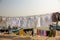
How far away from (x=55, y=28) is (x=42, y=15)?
39 cm

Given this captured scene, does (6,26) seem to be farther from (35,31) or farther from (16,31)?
(35,31)

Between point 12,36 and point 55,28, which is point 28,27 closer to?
point 12,36

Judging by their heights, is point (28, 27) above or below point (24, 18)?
below

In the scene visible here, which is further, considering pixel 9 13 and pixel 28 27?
pixel 9 13

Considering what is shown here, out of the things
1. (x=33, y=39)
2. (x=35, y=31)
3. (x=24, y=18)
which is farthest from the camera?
(x=24, y=18)

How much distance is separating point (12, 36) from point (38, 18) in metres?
0.63

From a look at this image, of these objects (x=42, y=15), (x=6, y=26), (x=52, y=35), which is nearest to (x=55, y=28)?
(x=52, y=35)

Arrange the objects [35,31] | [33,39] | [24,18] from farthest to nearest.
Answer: [24,18]
[35,31]
[33,39]

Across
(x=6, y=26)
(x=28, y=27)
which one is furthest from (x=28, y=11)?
(x=6, y=26)

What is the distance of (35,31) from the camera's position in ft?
8.34

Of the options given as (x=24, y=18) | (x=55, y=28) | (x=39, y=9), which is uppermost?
(x=39, y=9)

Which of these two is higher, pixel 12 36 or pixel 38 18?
pixel 38 18

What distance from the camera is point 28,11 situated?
274 cm

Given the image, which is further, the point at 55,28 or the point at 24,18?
the point at 24,18
